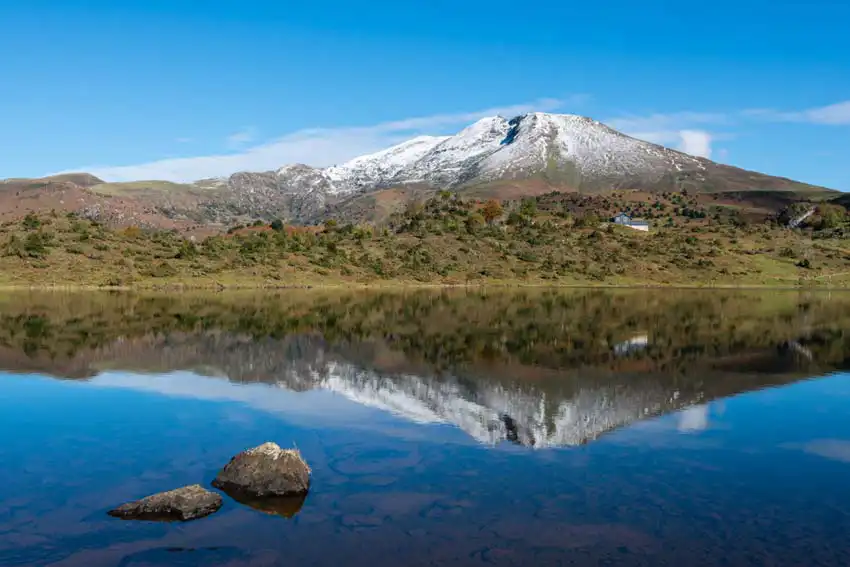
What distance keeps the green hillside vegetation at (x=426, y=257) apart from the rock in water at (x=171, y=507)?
104741 mm

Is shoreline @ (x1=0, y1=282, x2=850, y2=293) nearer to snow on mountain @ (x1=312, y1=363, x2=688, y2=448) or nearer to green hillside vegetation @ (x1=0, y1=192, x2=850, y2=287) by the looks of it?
green hillside vegetation @ (x1=0, y1=192, x2=850, y2=287)

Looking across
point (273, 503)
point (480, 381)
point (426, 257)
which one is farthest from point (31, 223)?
point (273, 503)

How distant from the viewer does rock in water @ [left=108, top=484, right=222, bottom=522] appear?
16.2m

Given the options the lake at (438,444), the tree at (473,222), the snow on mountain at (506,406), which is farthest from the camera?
the tree at (473,222)

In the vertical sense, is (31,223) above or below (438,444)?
above

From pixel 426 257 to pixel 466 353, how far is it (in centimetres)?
10285

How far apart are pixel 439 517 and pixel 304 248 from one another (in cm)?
13352

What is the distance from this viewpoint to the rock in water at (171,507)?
53.1 ft

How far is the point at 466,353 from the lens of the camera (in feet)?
145

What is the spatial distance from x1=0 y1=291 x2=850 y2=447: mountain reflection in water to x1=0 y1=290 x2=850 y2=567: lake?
270 mm

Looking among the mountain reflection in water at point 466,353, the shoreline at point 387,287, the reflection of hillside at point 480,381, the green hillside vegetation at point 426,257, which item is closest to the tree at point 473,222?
the green hillside vegetation at point 426,257

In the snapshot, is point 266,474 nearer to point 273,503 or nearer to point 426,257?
point 273,503

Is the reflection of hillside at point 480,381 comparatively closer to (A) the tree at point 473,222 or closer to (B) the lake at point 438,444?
(B) the lake at point 438,444

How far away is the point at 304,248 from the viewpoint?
484ft
